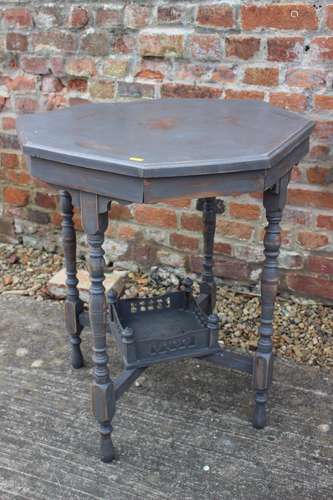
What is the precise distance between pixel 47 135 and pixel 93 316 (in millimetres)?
592

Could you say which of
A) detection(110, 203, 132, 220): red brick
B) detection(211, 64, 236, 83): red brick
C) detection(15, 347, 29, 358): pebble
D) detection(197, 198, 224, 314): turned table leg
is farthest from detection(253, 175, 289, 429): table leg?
detection(110, 203, 132, 220): red brick

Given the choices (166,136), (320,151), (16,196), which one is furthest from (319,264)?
(16,196)

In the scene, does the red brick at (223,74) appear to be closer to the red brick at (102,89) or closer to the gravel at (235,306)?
the red brick at (102,89)

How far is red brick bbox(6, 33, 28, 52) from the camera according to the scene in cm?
299

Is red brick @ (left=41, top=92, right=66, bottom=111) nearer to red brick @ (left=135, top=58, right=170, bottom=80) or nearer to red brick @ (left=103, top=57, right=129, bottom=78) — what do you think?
red brick @ (left=103, top=57, right=129, bottom=78)

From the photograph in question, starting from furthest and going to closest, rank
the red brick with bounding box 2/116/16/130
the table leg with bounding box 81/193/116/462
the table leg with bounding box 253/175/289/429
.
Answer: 1. the red brick with bounding box 2/116/16/130
2. the table leg with bounding box 253/175/289/429
3. the table leg with bounding box 81/193/116/462

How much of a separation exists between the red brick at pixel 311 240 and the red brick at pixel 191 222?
1.74 ft

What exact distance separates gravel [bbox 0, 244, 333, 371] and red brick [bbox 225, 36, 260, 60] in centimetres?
121

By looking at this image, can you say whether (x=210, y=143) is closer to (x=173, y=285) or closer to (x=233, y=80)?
(x=233, y=80)

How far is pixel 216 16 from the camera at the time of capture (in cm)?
254

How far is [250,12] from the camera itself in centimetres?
247

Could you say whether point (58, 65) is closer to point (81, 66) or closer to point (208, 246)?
point (81, 66)

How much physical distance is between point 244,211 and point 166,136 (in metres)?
1.19

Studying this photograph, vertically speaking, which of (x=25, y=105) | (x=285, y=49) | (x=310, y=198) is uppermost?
(x=285, y=49)
